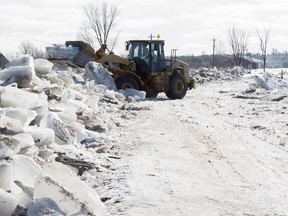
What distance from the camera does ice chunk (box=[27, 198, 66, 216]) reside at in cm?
423

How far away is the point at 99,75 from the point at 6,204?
544 inches

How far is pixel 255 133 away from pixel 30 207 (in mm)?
7504

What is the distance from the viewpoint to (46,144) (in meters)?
6.75

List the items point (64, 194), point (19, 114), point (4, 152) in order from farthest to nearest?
1. point (19, 114)
2. point (4, 152)
3. point (64, 194)

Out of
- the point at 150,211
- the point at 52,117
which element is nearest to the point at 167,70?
the point at 52,117

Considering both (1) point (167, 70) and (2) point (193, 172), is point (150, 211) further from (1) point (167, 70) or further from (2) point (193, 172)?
(1) point (167, 70)

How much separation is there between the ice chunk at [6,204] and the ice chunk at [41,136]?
220 cm

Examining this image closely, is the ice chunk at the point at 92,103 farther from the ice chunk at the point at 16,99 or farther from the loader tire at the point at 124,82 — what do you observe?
the loader tire at the point at 124,82

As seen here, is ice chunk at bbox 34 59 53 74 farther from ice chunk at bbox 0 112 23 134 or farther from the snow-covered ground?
ice chunk at bbox 0 112 23 134

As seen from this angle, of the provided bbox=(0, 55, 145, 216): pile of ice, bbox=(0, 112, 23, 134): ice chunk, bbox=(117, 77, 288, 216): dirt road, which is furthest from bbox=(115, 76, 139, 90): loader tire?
bbox=(0, 112, 23, 134): ice chunk

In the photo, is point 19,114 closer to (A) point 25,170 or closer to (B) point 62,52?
(A) point 25,170

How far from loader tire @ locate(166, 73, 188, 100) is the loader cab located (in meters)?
0.65

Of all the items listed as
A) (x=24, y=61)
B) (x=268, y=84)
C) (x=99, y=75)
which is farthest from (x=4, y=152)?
(x=268, y=84)

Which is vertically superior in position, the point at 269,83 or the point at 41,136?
the point at 41,136
